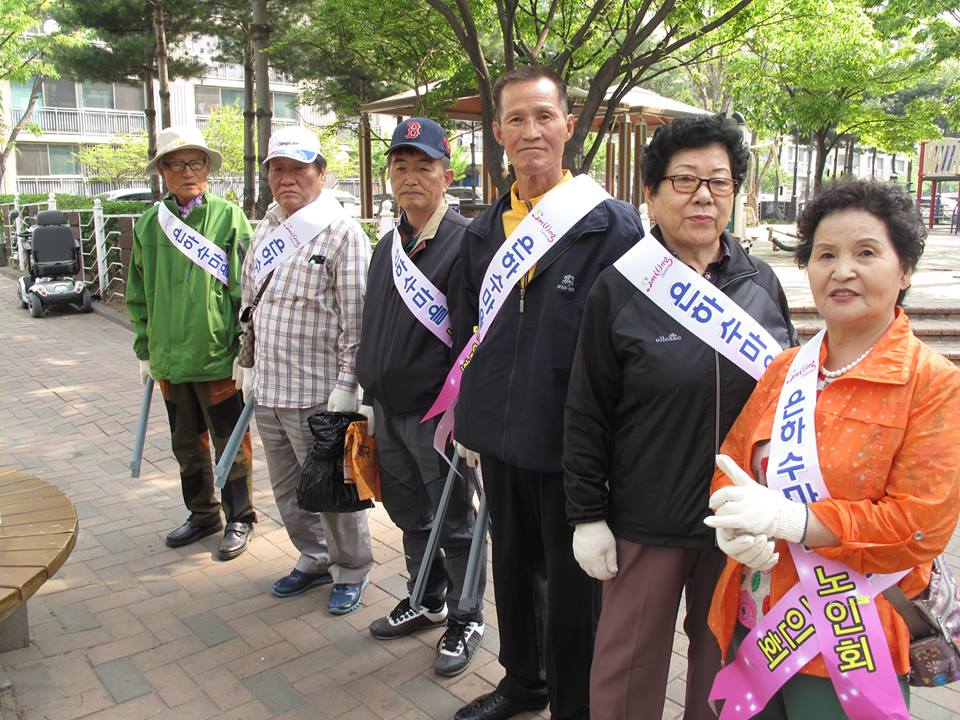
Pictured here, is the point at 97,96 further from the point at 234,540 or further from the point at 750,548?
the point at 750,548

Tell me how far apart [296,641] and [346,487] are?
26.8 inches

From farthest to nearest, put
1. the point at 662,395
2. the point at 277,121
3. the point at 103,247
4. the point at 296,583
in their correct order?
the point at 277,121 < the point at 103,247 < the point at 296,583 < the point at 662,395

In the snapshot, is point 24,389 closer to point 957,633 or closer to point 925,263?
point 957,633

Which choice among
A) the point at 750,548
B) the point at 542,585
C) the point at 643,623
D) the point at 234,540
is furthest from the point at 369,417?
the point at 750,548

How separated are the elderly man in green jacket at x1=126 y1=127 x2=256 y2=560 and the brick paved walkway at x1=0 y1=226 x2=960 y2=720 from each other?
32 cm

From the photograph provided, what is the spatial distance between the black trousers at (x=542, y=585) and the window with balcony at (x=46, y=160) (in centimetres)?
3774

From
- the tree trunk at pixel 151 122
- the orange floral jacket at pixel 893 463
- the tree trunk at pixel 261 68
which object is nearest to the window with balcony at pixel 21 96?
the tree trunk at pixel 151 122

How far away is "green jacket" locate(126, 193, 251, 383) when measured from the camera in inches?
157

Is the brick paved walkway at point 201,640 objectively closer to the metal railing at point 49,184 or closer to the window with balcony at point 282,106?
the metal railing at point 49,184

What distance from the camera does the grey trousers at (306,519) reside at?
3.59 m

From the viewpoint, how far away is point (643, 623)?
2.13m

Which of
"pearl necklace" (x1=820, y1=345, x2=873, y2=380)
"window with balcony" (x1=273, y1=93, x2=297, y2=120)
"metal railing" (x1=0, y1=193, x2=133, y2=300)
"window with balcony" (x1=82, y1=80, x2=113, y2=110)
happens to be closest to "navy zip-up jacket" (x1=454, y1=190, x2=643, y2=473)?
"pearl necklace" (x1=820, y1=345, x2=873, y2=380)

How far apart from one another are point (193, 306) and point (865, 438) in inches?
125

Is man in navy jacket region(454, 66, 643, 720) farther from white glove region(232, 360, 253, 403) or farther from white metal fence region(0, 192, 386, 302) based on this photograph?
white metal fence region(0, 192, 386, 302)
